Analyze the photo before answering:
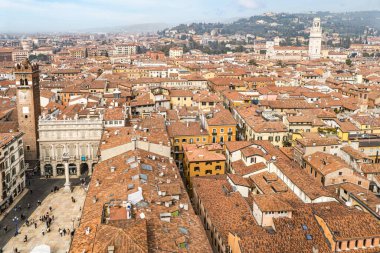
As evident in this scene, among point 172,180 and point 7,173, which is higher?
point 172,180

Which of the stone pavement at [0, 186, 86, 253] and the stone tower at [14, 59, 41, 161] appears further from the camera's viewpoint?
the stone tower at [14, 59, 41, 161]

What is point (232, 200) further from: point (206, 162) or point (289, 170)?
point (206, 162)

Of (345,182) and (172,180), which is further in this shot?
(345,182)

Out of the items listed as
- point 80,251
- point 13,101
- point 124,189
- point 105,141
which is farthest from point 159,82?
point 80,251

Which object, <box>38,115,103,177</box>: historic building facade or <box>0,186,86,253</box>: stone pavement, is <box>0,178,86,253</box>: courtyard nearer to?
A: <box>0,186,86,253</box>: stone pavement

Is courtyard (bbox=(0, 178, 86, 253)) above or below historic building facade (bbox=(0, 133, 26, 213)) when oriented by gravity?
below

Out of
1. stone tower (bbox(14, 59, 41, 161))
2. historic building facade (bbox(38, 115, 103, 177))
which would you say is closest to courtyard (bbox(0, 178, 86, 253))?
historic building facade (bbox(38, 115, 103, 177))

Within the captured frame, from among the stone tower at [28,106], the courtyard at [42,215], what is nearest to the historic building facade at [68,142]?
the courtyard at [42,215]
